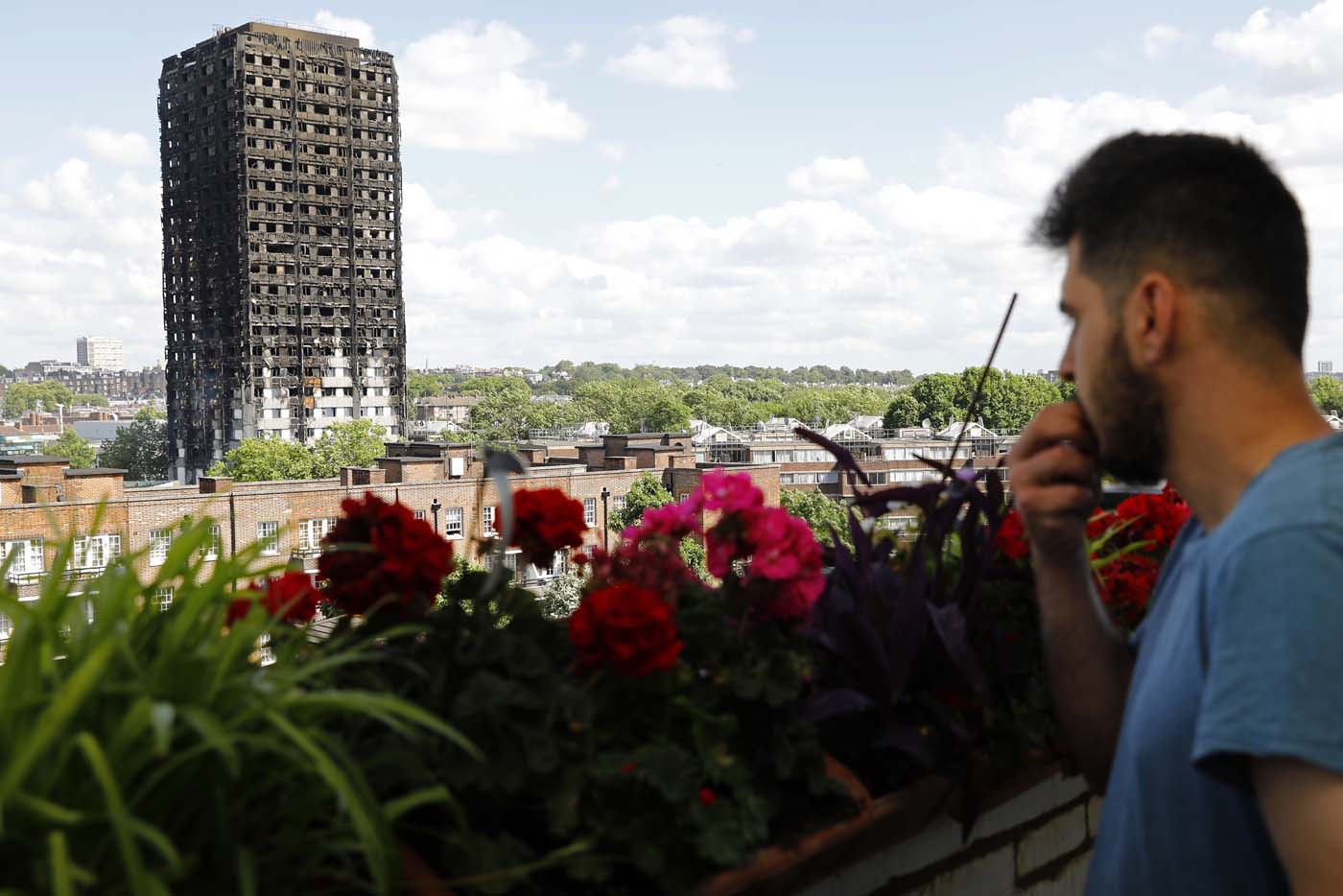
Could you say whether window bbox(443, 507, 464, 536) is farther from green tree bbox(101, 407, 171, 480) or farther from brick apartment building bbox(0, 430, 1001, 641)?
green tree bbox(101, 407, 171, 480)

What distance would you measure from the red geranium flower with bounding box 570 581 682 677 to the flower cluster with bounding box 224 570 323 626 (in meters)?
0.26

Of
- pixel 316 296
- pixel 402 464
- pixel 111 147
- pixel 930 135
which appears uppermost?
pixel 111 147

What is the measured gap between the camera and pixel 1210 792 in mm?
922

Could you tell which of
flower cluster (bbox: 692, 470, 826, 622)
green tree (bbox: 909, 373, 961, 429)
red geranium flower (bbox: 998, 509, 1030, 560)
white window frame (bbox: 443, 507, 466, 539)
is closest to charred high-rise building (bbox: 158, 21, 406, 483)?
green tree (bbox: 909, 373, 961, 429)

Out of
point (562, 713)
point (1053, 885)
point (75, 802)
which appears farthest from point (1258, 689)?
point (1053, 885)

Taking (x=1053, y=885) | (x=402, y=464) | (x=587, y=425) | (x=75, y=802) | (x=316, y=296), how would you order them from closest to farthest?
(x=75, y=802)
(x=1053, y=885)
(x=402, y=464)
(x=316, y=296)
(x=587, y=425)

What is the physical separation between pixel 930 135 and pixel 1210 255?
107363mm

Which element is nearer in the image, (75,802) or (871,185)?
(75,802)

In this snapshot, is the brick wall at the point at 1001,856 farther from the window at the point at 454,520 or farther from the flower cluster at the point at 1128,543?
the window at the point at 454,520

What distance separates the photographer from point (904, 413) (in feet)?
251

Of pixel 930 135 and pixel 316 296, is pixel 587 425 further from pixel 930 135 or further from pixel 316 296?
pixel 930 135

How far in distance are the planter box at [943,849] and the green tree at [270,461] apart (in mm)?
61850

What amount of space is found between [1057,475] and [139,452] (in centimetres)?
9939

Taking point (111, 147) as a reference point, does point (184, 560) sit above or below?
below
